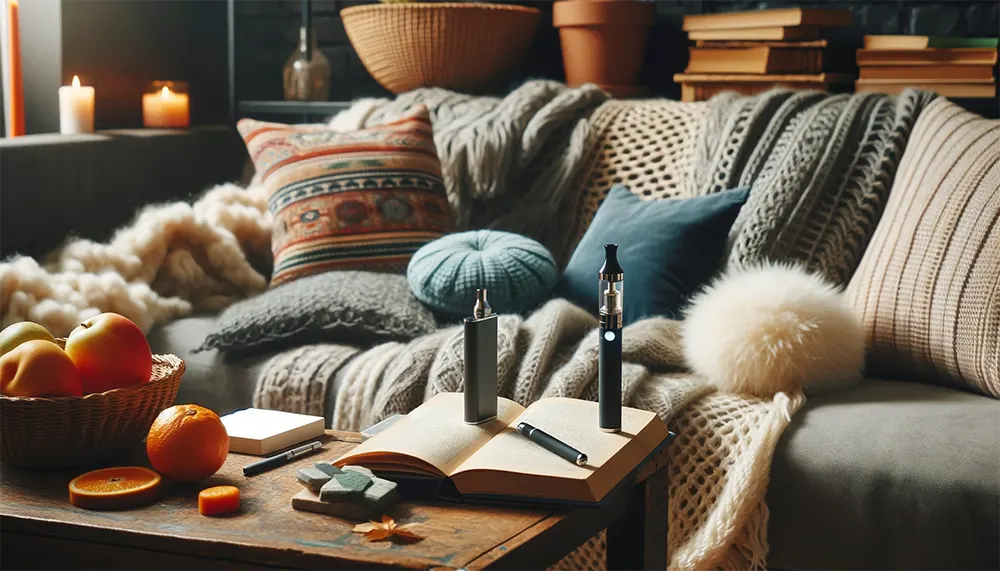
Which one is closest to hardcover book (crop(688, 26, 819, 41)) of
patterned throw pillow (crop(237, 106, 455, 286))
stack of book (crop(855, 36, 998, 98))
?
stack of book (crop(855, 36, 998, 98))

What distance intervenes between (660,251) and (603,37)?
0.79 metres

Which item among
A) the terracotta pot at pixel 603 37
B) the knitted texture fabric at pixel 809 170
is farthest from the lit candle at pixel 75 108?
the knitted texture fabric at pixel 809 170

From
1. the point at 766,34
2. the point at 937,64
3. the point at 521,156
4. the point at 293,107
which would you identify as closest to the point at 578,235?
the point at 521,156

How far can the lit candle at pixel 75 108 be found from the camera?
7.62 feet

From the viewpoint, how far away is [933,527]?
4.47ft

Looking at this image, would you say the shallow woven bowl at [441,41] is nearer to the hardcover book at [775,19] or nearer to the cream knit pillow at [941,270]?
the hardcover book at [775,19]

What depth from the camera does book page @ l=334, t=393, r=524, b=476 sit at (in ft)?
3.46

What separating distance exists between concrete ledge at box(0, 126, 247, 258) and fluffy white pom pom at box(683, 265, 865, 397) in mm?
1191

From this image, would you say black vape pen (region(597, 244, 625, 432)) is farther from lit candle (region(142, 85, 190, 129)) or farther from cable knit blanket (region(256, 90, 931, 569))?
lit candle (region(142, 85, 190, 129))

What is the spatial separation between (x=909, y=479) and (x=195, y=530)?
0.89m

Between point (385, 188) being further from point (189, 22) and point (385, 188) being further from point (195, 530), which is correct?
point (195, 530)

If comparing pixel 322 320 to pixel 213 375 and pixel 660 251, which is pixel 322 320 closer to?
pixel 213 375

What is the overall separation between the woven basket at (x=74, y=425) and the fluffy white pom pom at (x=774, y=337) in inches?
32.1

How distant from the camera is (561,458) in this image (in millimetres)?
1046
